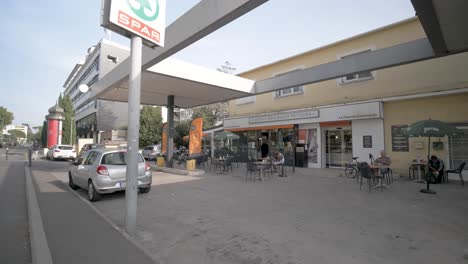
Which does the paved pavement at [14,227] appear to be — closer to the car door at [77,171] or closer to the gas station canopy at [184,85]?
the car door at [77,171]

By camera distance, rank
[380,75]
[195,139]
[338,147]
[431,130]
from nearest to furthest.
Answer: [431,130] < [380,75] < [195,139] < [338,147]

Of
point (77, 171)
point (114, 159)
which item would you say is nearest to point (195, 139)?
point (77, 171)

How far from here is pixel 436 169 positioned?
9812 millimetres

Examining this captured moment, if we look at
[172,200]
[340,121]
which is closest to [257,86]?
[340,121]

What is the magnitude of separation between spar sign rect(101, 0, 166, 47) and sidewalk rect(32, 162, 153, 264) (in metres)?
3.62

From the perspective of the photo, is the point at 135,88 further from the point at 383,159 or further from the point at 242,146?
the point at 242,146

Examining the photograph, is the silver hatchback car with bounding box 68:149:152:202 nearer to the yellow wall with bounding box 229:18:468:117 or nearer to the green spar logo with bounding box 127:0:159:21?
the green spar logo with bounding box 127:0:159:21

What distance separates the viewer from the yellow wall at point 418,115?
10.4m

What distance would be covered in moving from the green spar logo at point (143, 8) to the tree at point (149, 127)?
96.2 ft

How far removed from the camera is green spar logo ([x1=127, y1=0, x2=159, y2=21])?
15.0 ft

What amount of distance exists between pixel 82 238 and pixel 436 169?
38.5 ft

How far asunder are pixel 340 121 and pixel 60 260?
43.8ft

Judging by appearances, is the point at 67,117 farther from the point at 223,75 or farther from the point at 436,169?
the point at 436,169

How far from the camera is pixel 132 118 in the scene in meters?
4.56
